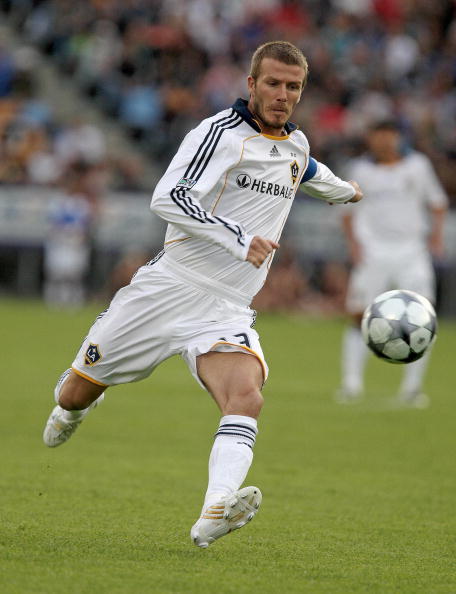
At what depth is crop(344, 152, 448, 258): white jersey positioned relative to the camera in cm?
1244

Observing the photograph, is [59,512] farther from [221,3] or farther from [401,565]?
[221,3]

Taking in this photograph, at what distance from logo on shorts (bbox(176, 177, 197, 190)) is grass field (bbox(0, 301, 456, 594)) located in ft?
5.55

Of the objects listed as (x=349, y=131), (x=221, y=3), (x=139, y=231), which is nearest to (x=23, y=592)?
(x=139, y=231)

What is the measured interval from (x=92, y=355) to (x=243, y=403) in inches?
38.3

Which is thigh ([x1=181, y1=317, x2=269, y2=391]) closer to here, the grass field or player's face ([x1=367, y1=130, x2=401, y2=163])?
the grass field

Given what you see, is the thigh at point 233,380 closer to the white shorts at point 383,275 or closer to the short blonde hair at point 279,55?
the short blonde hair at point 279,55

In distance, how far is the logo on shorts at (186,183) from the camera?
5871mm

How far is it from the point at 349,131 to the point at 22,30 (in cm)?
819

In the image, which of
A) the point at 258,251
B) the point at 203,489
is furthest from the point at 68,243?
the point at 258,251

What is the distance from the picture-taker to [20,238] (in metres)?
Result: 23.8

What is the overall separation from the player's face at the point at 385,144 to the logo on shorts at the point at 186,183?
6.47 m

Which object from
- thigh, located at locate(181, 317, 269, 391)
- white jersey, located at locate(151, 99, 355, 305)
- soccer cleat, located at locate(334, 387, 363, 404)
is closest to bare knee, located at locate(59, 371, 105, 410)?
thigh, located at locate(181, 317, 269, 391)

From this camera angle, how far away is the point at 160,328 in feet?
20.3

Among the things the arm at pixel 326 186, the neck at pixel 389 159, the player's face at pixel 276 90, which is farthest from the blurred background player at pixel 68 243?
the player's face at pixel 276 90
